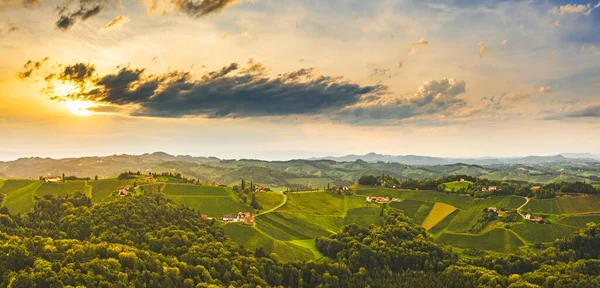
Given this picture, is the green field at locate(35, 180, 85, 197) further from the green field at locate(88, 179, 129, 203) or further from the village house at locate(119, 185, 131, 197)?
the village house at locate(119, 185, 131, 197)

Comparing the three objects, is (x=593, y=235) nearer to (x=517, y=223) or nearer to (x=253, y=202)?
(x=517, y=223)

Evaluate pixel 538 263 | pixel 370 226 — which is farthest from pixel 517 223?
pixel 370 226

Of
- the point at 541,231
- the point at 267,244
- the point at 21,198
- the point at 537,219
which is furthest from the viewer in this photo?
the point at 537,219

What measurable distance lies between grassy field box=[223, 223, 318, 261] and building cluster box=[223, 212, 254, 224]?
24.9ft

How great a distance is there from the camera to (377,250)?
15100 centimetres

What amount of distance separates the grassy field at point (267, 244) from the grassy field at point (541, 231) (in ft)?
307

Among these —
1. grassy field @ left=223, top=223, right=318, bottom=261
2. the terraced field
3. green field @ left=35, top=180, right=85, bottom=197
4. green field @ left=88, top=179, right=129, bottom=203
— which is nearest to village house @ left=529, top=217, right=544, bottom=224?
grassy field @ left=223, top=223, right=318, bottom=261

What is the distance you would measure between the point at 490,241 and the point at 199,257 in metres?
124

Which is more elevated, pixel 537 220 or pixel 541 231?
pixel 537 220

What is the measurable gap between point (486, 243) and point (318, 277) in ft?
277

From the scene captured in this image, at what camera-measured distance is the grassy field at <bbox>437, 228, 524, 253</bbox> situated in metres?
160

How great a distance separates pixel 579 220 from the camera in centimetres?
17688

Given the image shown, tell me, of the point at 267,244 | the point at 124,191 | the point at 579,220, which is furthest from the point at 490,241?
the point at 124,191

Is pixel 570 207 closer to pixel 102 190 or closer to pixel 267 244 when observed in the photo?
pixel 267 244
